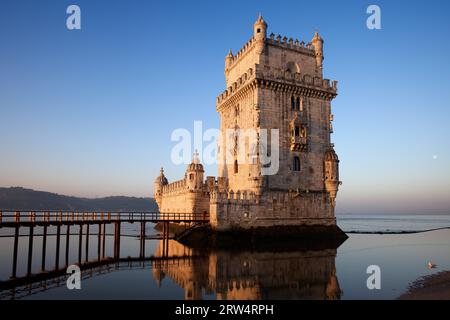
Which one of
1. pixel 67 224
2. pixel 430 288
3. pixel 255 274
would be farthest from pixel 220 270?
pixel 67 224

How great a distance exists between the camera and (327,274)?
25391 mm

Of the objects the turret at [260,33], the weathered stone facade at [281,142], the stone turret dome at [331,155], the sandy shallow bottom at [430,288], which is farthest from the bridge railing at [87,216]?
the sandy shallow bottom at [430,288]

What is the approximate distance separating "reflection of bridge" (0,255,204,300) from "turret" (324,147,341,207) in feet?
56.1

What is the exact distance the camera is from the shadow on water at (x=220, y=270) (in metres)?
20.7

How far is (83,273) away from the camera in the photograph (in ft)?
83.8

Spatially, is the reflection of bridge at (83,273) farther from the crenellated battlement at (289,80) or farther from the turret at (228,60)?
the turret at (228,60)

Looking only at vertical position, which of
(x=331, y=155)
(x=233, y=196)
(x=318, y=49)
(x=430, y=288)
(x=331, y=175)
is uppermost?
(x=318, y=49)

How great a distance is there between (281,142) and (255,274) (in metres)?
16.9

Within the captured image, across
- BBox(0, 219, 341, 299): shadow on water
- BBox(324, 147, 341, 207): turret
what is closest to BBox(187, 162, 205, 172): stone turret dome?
BBox(0, 219, 341, 299): shadow on water

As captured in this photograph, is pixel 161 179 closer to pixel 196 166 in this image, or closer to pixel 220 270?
pixel 196 166

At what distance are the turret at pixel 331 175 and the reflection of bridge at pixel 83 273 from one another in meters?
17.1
